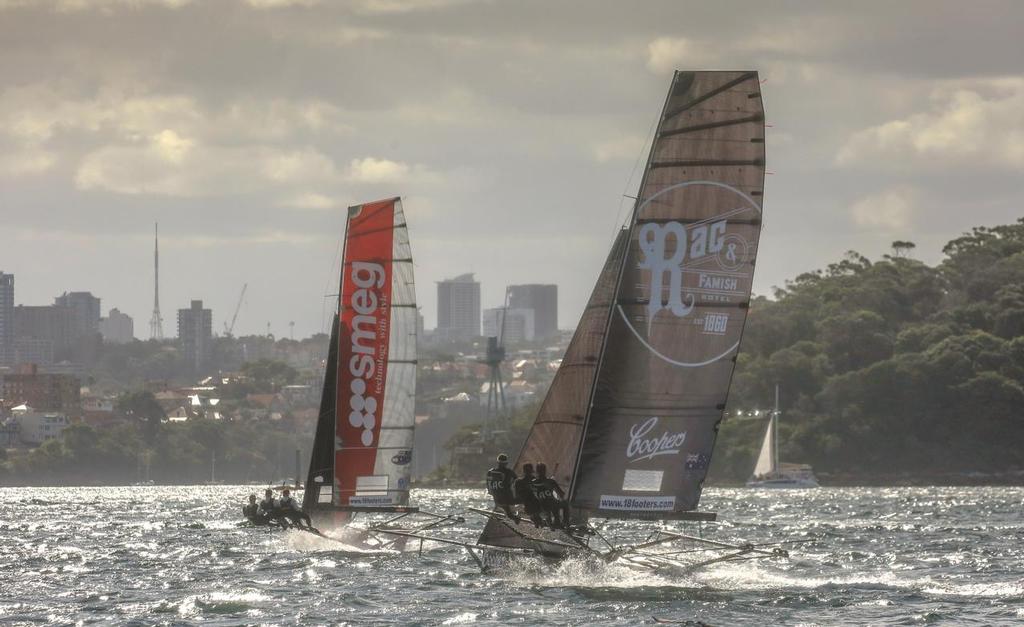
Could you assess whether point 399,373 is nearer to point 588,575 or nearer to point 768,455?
point 588,575

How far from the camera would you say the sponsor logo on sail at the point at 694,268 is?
28.4 m

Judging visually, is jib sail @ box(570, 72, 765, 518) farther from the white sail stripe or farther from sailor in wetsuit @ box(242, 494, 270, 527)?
sailor in wetsuit @ box(242, 494, 270, 527)

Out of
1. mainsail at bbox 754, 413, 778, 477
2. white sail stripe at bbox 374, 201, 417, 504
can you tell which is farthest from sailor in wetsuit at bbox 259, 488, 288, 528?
mainsail at bbox 754, 413, 778, 477

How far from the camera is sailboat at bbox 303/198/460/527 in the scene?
40719mm

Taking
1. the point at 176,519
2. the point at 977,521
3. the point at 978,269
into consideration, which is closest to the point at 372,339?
the point at 977,521

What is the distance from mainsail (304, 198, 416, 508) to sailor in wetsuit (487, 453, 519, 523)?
11261 mm

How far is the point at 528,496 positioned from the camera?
97.1ft

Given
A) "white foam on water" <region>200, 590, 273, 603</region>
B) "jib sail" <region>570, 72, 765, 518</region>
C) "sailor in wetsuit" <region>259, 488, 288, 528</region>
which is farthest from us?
"sailor in wetsuit" <region>259, 488, 288, 528</region>

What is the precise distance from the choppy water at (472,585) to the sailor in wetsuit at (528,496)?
1.02 meters

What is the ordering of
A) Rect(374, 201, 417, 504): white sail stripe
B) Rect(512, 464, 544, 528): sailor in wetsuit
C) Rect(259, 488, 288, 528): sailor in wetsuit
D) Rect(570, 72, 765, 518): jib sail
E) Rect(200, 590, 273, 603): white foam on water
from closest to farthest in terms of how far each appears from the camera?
1. Rect(570, 72, 765, 518): jib sail
2. Rect(512, 464, 544, 528): sailor in wetsuit
3. Rect(200, 590, 273, 603): white foam on water
4. Rect(259, 488, 288, 528): sailor in wetsuit
5. Rect(374, 201, 417, 504): white sail stripe

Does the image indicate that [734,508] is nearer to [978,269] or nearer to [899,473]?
[899,473]

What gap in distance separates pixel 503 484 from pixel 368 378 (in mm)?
11539

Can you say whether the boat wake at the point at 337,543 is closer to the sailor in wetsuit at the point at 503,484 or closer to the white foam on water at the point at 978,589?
the sailor in wetsuit at the point at 503,484

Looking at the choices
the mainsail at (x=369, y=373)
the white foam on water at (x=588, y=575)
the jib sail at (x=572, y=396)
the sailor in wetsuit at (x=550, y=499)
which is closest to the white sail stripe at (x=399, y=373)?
the mainsail at (x=369, y=373)
